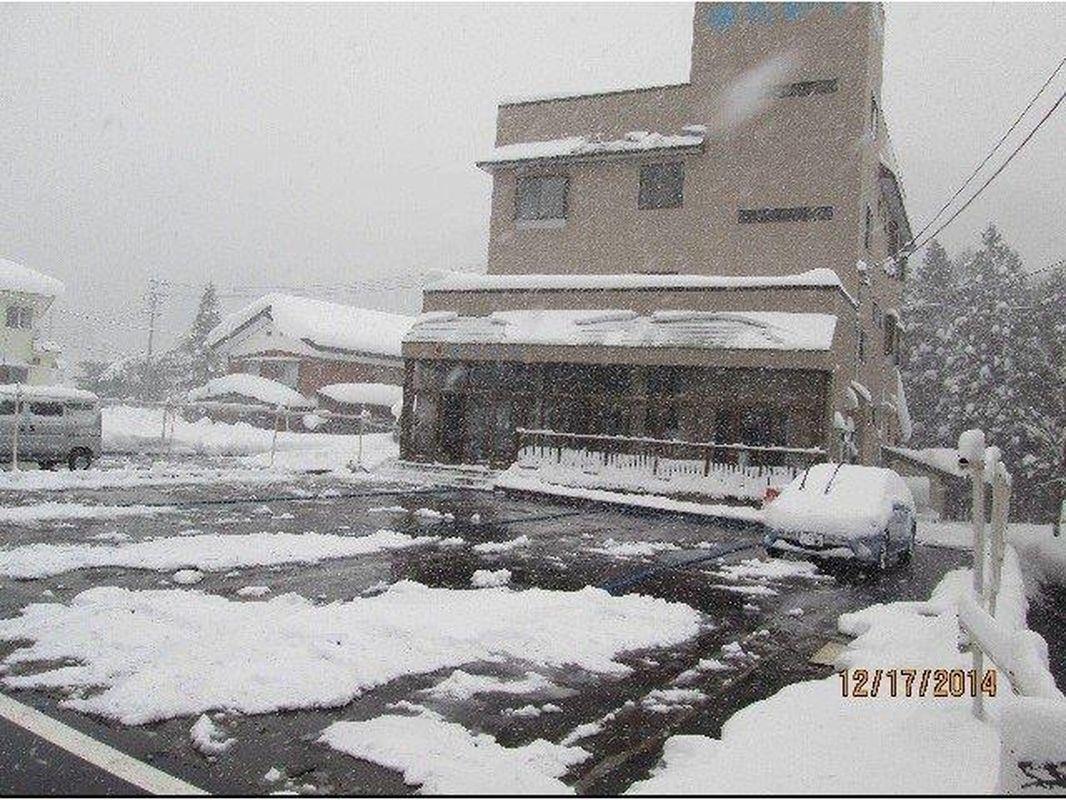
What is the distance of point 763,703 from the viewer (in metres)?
5.30

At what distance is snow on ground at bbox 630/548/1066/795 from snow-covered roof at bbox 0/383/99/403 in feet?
57.2

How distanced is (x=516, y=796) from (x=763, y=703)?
226 centimetres

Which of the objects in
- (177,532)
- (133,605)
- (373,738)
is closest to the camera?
(373,738)

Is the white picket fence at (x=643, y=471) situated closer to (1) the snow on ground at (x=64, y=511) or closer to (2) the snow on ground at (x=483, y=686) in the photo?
(1) the snow on ground at (x=64, y=511)

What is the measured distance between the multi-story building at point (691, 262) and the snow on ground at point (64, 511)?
12173 millimetres

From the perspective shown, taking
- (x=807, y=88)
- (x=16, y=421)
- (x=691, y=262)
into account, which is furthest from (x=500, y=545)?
(x=807, y=88)

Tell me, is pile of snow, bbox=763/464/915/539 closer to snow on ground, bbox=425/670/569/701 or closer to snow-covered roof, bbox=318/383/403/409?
snow on ground, bbox=425/670/569/701

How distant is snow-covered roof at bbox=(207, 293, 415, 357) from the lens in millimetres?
45688

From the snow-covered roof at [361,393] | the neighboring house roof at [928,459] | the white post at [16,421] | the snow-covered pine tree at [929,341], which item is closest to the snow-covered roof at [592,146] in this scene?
the neighboring house roof at [928,459]

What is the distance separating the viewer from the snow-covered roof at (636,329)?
1967 cm

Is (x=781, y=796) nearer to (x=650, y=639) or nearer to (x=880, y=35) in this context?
(x=650, y=639)

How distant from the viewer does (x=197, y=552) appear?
9.34 m

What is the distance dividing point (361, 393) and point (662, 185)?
84.4ft

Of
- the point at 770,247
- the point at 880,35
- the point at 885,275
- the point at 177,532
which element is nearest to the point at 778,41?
the point at 880,35
